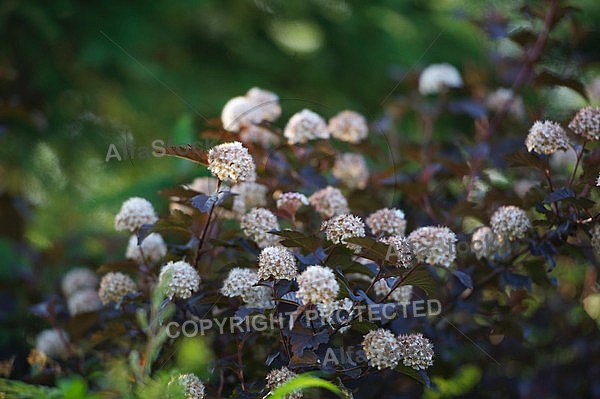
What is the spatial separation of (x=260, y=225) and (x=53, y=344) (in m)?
0.63

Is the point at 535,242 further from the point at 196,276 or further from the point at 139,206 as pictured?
the point at 139,206

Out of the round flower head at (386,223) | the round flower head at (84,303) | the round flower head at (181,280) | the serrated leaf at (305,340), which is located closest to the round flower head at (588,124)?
the round flower head at (386,223)

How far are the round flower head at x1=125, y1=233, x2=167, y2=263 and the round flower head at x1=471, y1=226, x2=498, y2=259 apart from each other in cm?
62

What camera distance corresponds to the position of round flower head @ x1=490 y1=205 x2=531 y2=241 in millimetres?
1275

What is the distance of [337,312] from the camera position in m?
1.13

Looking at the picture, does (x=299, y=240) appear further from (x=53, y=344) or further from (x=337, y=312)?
(x=53, y=344)

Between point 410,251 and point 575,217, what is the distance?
1.20 ft

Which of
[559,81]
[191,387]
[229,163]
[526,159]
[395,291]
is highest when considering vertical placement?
[559,81]

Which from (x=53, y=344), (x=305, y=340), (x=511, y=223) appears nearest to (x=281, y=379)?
(x=305, y=340)

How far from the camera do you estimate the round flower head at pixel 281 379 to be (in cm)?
107

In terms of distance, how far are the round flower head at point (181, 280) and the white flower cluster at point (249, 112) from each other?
473 mm

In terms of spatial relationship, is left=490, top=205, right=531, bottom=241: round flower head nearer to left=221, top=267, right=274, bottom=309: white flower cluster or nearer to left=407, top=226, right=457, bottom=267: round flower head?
left=407, top=226, right=457, bottom=267: round flower head

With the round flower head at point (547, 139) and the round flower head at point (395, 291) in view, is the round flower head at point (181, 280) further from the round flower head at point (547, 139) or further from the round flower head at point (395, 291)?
the round flower head at point (547, 139)

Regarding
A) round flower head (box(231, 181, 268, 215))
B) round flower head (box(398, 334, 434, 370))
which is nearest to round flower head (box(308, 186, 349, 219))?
round flower head (box(231, 181, 268, 215))
